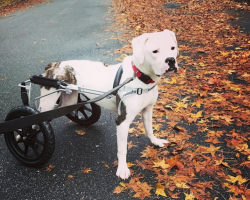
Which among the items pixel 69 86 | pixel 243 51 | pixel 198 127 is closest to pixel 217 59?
pixel 243 51

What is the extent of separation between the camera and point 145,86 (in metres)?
2.64

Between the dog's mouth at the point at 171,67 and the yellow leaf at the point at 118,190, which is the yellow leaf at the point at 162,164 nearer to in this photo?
the yellow leaf at the point at 118,190

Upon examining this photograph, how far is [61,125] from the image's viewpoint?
403 centimetres

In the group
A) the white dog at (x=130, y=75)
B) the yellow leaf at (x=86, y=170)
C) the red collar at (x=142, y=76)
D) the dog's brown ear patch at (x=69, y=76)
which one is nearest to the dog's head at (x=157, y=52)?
the white dog at (x=130, y=75)

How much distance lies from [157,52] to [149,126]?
1.24 meters

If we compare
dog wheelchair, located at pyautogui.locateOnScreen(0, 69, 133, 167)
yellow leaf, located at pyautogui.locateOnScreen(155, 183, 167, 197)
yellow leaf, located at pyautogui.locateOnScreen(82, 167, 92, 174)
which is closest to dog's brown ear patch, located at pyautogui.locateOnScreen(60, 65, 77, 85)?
dog wheelchair, located at pyautogui.locateOnScreen(0, 69, 133, 167)

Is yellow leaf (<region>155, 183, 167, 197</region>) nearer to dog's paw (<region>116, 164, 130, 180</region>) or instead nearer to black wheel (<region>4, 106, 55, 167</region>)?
dog's paw (<region>116, 164, 130, 180</region>)

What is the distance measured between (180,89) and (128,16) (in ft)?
24.5

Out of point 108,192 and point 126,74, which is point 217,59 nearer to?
point 126,74

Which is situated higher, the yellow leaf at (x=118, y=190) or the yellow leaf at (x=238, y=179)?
the yellow leaf at (x=238, y=179)

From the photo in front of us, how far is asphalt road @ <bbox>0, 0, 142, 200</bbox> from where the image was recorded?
2.85 m

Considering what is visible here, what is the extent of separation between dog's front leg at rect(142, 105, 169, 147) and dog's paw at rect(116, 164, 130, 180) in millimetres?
645

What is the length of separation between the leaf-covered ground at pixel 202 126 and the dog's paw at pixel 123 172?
0.07 m

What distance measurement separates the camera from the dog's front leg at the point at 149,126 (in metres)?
3.14
